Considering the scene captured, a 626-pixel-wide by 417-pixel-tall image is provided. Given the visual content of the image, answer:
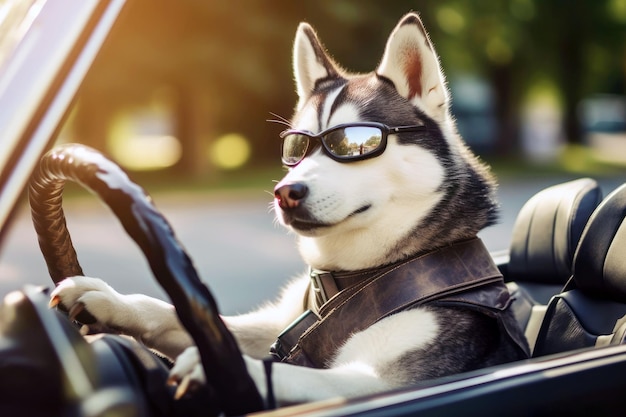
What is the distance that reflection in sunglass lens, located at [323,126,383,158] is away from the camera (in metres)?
2.24

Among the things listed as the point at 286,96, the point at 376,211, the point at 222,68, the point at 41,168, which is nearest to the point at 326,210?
the point at 376,211

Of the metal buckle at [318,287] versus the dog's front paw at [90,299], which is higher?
the dog's front paw at [90,299]

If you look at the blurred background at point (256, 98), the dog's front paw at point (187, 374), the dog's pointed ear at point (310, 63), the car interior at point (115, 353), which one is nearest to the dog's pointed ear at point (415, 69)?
the dog's pointed ear at point (310, 63)

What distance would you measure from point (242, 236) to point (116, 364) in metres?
10.5

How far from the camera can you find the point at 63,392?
132 centimetres

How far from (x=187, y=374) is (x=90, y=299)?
25.8 inches

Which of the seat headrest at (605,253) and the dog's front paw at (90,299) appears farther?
the seat headrest at (605,253)

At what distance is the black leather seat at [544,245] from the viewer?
2.72 m

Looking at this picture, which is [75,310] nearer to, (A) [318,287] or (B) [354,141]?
(A) [318,287]

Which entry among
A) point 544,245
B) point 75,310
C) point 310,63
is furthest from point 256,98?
point 75,310

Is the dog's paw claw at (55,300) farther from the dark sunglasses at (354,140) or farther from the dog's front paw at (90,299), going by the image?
the dark sunglasses at (354,140)

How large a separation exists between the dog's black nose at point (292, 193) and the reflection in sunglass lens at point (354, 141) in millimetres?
148

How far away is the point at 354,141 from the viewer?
2.24 meters

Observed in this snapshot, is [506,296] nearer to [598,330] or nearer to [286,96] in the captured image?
[598,330]
